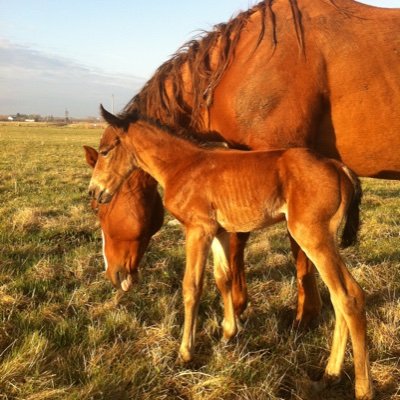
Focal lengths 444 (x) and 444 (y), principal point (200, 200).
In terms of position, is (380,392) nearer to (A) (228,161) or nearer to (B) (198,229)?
(B) (198,229)

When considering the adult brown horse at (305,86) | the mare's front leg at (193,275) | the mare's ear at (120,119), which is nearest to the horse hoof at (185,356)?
the mare's front leg at (193,275)

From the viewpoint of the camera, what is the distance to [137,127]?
11.6ft

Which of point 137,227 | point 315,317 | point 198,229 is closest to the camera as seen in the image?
point 198,229

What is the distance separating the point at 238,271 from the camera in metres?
3.91

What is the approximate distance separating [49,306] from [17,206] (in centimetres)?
467

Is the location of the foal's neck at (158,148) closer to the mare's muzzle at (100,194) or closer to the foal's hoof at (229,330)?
the mare's muzzle at (100,194)

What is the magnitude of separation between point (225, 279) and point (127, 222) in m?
1.05

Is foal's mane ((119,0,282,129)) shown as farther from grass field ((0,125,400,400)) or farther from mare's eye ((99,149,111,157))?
grass field ((0,125,400,400))

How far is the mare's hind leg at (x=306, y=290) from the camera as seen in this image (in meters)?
3.71

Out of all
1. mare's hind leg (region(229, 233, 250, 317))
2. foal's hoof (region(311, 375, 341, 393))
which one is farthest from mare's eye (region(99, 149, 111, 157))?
foal's hoof (region(311, 375, 341, 393))

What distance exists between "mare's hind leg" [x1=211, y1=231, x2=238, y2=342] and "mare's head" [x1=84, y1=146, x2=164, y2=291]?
76 centimetres

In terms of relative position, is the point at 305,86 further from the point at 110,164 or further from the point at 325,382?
the point at 325,382

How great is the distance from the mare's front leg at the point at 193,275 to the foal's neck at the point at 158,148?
60cm

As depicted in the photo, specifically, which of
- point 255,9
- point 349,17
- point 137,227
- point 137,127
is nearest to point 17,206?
point 137,227
